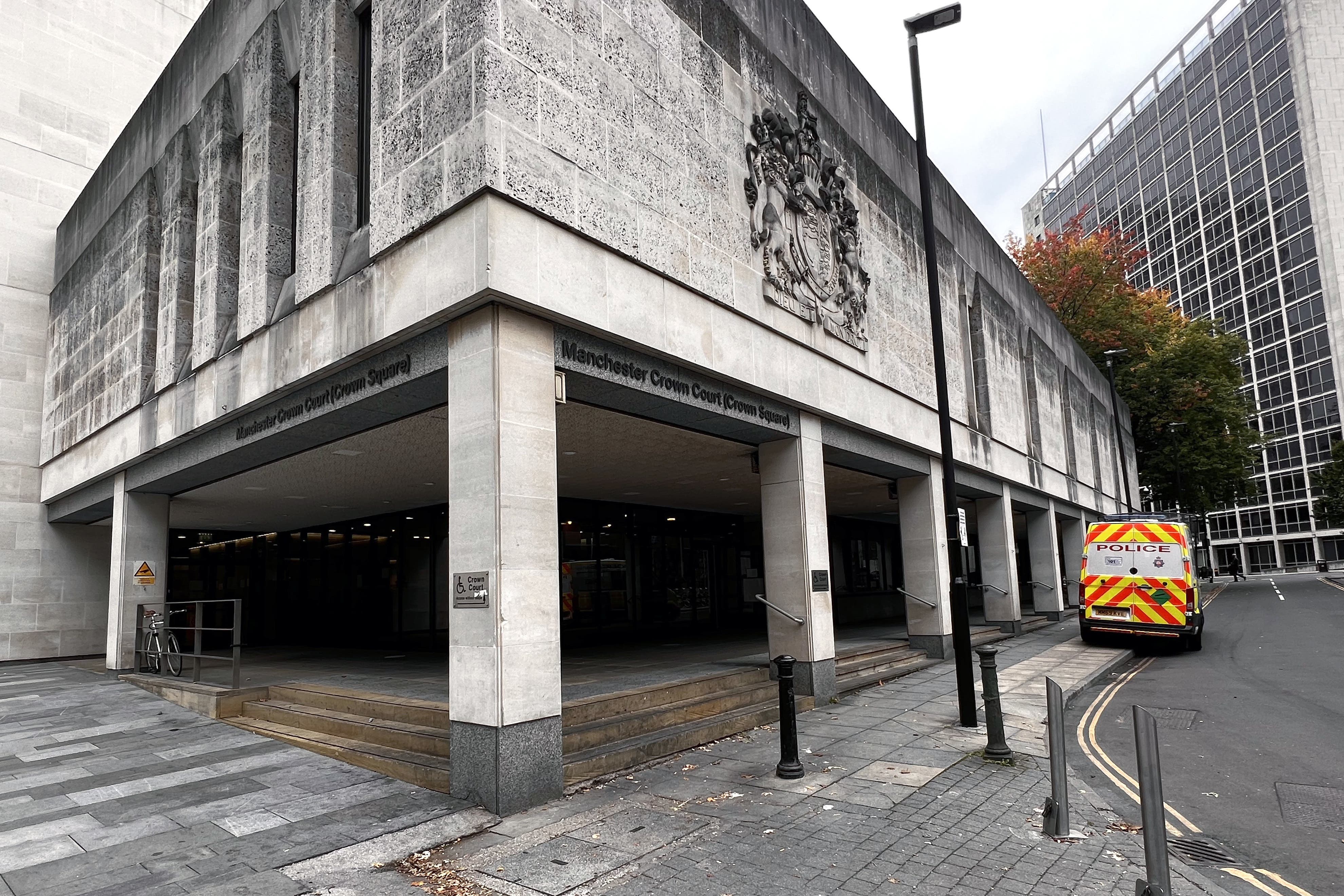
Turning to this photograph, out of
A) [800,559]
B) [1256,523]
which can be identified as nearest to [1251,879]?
[800,559]

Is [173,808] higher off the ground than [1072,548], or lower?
lower

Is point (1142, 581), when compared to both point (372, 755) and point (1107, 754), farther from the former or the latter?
point (372, 755)

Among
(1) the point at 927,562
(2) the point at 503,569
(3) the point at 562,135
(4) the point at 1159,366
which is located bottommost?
(1) the point at 927,562

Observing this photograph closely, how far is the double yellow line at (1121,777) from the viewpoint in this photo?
495cm

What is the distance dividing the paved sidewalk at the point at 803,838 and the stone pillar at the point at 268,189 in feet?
24.5

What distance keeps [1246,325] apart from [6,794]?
93.7m

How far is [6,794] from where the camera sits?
23.7ft

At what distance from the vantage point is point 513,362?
7008 millimetres

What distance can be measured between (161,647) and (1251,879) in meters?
15.3

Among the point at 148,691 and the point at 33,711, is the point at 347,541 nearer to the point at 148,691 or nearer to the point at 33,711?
the point at 148,691

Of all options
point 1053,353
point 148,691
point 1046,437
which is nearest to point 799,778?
point 148,691

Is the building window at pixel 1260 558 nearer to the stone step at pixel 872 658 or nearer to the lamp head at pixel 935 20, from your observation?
the stone step at pixel 872 658

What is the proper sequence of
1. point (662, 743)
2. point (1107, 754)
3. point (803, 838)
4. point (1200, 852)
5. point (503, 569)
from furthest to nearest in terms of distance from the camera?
point (1107, 754), point (662, 743), point (503, 569), point (803, 838), point (1200, 852)

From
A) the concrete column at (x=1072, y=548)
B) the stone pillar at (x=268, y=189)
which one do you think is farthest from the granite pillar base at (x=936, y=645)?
the concrete column at (x=1072, y=548)
